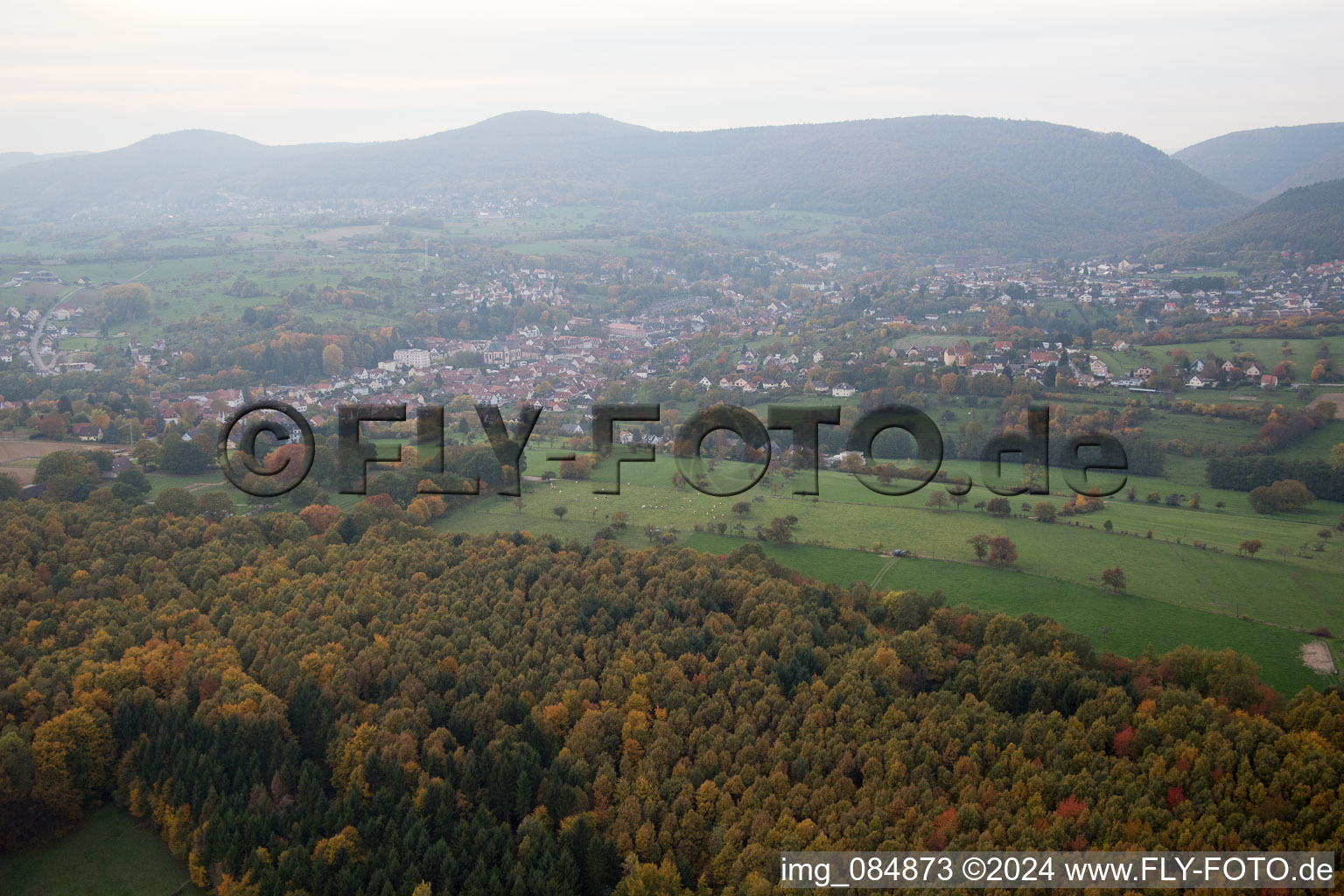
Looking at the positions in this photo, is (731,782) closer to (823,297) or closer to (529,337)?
(529,337)

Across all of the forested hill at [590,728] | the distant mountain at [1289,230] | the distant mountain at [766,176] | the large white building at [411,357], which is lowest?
the forested hill at [590,728]

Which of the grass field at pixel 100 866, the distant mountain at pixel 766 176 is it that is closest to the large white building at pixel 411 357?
the grass field at pixel 100 866

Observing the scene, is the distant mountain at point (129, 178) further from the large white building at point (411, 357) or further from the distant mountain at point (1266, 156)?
the distant mountain at point (1266, 156)

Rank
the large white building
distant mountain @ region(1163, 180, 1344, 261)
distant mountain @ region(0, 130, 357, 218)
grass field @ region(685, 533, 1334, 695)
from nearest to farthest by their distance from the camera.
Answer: grass field @ region(685, 533, 1334, 695)
the large white building
distant mountain @ region(1163, 180, 1344, 261)
distant mountain @ region(0, 130, 357, 218)

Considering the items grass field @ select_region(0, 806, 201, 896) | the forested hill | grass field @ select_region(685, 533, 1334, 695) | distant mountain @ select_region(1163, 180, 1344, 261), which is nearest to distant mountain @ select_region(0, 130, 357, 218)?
distant mountain @ select_region(1163, 180, 1344, 261)

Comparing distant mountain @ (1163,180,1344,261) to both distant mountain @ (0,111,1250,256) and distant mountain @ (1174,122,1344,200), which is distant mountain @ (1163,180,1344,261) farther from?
distant mountain @ (1174,122,1344,200)
